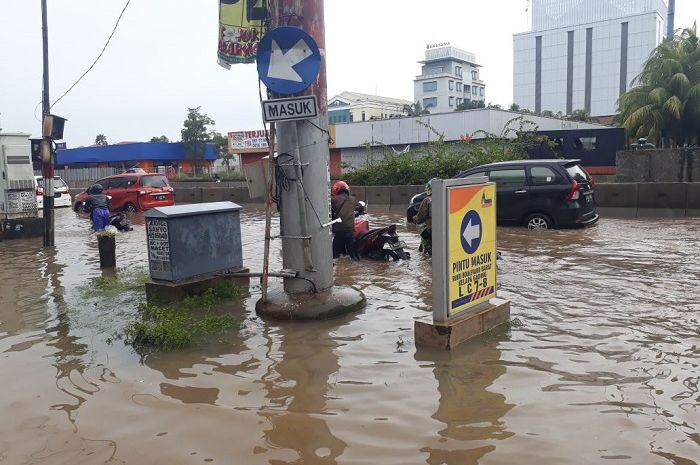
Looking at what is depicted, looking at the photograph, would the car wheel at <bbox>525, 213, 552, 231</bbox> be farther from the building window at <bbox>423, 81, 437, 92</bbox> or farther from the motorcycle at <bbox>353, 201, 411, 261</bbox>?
the building window at <bbox>423, 81, 437, 92</bbox>

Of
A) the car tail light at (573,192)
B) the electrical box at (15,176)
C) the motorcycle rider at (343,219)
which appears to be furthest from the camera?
the electrical box at (15,176)

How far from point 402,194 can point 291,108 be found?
14538mm

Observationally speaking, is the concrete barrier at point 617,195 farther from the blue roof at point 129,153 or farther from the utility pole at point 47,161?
the blue roof at point 129,153

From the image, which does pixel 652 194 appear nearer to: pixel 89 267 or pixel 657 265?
pixel 657 265

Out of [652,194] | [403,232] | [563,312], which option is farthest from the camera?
[652,194]

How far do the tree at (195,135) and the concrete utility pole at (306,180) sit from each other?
55005 mm

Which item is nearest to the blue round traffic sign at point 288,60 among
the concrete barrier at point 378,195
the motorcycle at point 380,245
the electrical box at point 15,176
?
the motorcycle at point 380,245

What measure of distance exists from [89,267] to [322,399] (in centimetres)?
774

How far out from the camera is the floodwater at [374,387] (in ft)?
12.0

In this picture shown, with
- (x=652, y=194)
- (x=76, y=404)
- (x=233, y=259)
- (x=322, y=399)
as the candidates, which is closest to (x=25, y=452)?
(x=76, y=404)

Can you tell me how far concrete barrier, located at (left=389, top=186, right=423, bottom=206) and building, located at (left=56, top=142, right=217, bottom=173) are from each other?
134 feet

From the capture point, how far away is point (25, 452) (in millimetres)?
3744

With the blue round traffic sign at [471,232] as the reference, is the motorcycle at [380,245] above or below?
below

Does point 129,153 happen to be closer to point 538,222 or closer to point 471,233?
point 538,222
